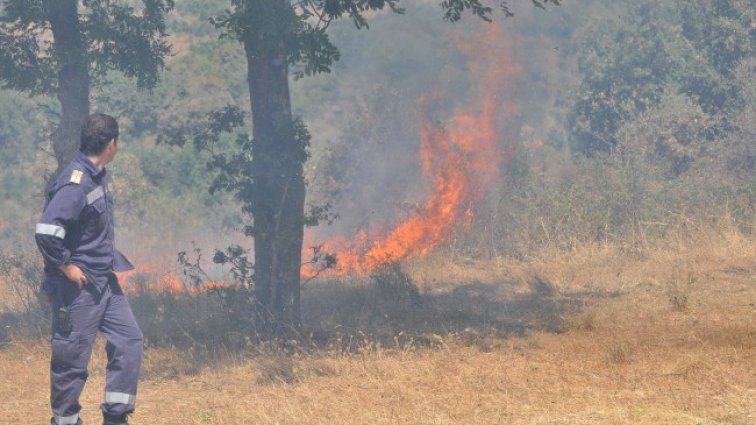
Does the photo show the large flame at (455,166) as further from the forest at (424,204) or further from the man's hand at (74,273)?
the man's hand at (74,273)

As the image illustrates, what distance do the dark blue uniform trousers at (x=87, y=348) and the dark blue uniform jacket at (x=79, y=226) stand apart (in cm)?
13

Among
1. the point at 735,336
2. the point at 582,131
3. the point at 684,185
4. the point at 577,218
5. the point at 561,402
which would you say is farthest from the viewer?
the point at 582,131

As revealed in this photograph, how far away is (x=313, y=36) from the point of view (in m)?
11.9

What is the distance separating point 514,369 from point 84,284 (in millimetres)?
3903

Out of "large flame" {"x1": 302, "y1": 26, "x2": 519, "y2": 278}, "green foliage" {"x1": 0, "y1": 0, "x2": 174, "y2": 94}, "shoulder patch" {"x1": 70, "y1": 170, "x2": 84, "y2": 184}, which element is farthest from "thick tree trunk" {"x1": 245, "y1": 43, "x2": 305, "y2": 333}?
"shoulder patch" {"x1": 70, "y1": 170, "x2": 84, "y2": 184}

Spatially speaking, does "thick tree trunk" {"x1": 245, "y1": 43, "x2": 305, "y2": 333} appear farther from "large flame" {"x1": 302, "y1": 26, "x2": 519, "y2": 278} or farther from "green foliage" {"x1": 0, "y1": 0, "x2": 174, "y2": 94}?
"green foliage" {"x1": 0, "y1": 0, "x2": 174, "y2": 94}

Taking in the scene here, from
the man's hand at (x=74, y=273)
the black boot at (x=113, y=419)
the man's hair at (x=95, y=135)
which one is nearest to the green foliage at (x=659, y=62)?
the man's hair at (x=95, y=135)

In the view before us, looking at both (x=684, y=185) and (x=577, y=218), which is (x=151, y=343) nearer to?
(x=577, y=218)

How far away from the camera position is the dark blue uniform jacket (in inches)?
257

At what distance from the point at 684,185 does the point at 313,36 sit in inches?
471

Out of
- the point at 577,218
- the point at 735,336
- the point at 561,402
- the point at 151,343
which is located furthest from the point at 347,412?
the point at 577,218

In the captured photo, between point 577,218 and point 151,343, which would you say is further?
point 577,218

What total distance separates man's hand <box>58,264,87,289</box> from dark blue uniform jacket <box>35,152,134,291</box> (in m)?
0.04

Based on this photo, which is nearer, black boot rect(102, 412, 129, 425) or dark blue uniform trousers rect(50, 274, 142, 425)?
dark blue uniform trousers rect(50, 274, 142, 425)
